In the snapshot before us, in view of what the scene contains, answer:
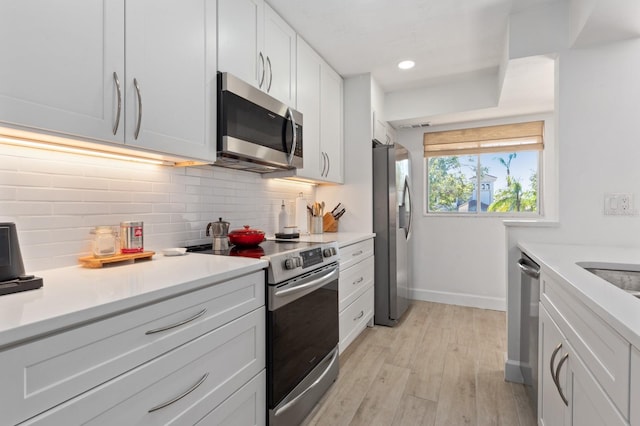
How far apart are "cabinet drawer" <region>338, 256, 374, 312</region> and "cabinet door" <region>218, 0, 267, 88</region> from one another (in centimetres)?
150

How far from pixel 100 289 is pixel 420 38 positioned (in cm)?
271

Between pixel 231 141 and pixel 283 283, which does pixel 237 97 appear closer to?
pixel 231 141

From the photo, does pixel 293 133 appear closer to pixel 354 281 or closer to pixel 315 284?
pixel 315 284

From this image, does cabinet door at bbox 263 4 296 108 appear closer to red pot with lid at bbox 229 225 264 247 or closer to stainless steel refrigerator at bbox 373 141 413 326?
red pot with lid at bbox 229 225 264 247

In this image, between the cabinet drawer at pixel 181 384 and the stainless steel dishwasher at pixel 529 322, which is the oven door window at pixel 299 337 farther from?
the stainless steel dishwasher at pixel 529 322

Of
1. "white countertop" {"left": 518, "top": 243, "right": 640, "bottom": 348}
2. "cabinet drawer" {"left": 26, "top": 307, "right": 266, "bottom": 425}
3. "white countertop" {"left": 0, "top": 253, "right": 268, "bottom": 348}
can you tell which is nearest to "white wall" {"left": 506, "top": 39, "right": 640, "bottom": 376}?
"white countertop" {"left": 518, "top": 243, "right": 640, "bottom": 348}

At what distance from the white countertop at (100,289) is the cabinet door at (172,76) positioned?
52cm

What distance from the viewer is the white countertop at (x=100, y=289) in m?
0.70

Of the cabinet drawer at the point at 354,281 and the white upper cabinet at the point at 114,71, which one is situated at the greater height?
the white upper cabinet at the point at 114,71

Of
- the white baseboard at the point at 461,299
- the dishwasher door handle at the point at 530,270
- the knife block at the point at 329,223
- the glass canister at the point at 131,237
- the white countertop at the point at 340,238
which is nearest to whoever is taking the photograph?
the glass canister at the point at 131,237

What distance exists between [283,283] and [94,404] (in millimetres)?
837

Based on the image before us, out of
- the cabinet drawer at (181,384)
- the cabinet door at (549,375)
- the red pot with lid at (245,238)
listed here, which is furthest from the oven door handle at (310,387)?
the cabinet door at (549,375)

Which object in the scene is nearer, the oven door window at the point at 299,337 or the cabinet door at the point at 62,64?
the cabinet door at the point at 62,64

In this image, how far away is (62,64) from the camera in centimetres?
103
